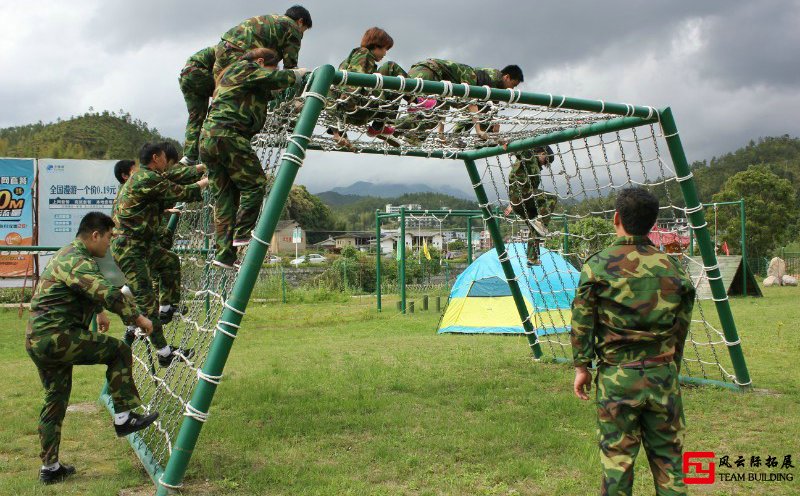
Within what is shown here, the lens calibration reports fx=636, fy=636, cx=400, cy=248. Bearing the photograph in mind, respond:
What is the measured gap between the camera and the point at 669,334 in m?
3.17

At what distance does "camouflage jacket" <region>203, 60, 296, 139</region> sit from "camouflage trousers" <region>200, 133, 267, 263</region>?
8 cm

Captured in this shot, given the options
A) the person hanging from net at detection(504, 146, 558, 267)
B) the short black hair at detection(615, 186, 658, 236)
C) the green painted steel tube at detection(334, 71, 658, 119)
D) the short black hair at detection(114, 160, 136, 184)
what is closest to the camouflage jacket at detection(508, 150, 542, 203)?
the person hanging from net at detection(504, 146, 558, 267)

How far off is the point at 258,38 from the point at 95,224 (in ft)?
6.08

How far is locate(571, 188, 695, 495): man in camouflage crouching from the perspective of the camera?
307 centimetres

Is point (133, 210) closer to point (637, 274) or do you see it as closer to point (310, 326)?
point (637, 274)

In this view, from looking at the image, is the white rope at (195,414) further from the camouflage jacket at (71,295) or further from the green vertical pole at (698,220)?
the green vertical pole at (698,220)

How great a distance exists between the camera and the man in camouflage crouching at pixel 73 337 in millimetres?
4336

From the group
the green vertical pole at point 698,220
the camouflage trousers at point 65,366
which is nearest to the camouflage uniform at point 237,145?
the camouflage trousers at point 65,366

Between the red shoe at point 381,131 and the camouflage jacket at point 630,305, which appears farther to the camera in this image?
the red shoe at point 381,131

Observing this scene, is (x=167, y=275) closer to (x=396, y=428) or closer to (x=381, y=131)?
(x=381, y=131)

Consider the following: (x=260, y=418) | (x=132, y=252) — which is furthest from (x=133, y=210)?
(x=260, y=418)

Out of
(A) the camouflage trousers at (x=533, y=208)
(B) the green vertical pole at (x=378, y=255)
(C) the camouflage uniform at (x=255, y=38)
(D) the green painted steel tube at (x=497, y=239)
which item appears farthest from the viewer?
(B) the green vertical pole at (x=378, y=255)

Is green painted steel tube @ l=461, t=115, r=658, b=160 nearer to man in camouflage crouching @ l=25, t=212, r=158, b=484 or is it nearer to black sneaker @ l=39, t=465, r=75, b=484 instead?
man in camouflage crouching @ l=25, t=212, r=158, b=484

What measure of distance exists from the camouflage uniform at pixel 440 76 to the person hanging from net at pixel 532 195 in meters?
1.43
